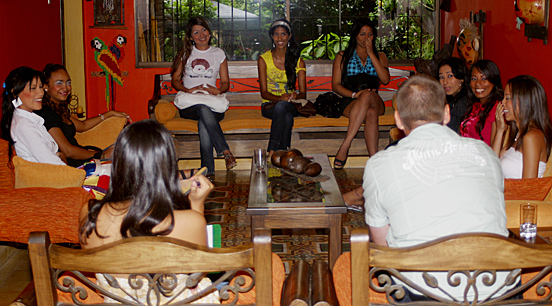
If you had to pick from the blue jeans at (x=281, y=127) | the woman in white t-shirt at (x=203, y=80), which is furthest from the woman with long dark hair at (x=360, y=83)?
the woman in white t-shirt at (x=203, y=80)

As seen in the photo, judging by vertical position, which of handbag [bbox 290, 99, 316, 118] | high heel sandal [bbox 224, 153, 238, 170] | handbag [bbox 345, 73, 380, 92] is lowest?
high heel sandal [bbox 224, 153, 238, 170]

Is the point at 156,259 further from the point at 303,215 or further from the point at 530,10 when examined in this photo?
the point at 530,10

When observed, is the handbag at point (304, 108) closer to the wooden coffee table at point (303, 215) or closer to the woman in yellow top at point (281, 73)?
the woman in yellow top at point (281, 73)

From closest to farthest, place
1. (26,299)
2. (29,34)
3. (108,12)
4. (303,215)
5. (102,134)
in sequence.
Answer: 1. (26,299)
2. (303,215)
3. (102,134)
4. (29,34)
5. (108,12)

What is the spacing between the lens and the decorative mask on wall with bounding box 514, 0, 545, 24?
433cm

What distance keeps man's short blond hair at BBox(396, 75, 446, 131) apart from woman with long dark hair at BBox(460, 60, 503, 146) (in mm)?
2185

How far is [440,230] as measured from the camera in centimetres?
169

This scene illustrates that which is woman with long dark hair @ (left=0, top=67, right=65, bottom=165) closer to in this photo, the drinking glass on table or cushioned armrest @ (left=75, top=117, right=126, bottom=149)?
cushioned armrest @ (left=75, top=117, right=126, bottom=149)

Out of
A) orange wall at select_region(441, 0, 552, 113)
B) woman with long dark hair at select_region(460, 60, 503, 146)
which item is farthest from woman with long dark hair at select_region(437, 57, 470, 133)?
orange wall at select_region(441, 0, 552, 113)

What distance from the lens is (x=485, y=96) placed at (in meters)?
4.02

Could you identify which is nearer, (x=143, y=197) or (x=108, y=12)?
(x=143, y=197)

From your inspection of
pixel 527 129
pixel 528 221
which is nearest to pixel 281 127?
pixel 527 129

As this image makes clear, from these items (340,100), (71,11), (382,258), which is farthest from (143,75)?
(382,258)

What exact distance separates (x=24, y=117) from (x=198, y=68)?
246 centimetres
